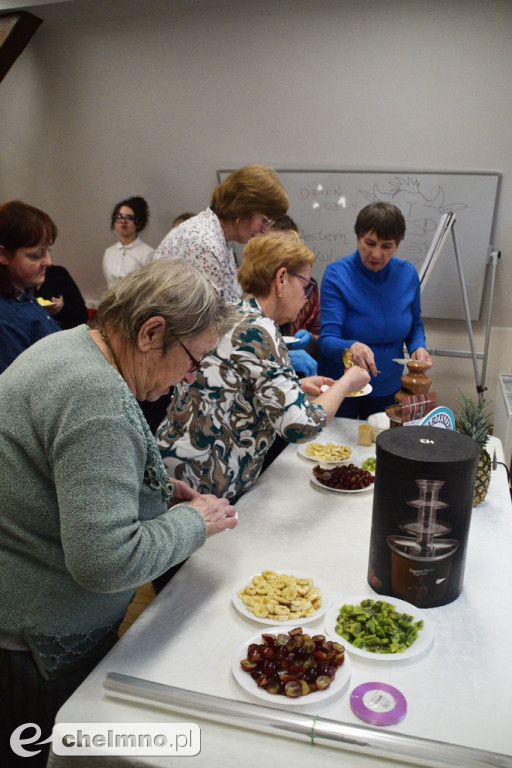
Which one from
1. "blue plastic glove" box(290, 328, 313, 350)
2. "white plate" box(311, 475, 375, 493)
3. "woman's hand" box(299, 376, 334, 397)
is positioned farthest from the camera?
"blue plastic glove" box(290, 328, 313, 350)

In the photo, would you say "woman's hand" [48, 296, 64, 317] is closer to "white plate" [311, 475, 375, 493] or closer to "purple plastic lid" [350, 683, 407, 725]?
"white plate" [311, 475, 375, 493]

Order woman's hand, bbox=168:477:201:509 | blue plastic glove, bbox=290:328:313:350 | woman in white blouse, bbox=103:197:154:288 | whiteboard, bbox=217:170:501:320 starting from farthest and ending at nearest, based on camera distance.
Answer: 1. woman in white blouse, bbox=103:197:154:288
2. whiteboard, bbox=217:170:501:320
3. blue plastic glove, bbox=290:328:313:350
4. woman's hand, bbox=168:477:201:509

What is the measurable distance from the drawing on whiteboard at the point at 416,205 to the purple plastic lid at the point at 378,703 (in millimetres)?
3806

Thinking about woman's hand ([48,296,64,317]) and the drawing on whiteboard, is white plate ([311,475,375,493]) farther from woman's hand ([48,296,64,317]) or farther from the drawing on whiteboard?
the drawing on whiteboard

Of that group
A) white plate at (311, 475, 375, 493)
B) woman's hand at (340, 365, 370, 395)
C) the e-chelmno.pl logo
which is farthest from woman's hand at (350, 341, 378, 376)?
the e-chelmno.pl logo

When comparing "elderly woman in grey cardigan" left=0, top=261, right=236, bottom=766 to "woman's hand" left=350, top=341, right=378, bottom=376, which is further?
"woman's hand" left=350, top=341, right=378, bottom=376

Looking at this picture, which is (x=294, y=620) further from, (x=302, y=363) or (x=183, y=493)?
(x=302, y=363)

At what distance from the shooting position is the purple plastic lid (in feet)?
3.16

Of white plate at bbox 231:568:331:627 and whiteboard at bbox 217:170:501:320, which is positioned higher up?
whiteboard at bbox 217:170:501:320

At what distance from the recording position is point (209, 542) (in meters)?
1.49

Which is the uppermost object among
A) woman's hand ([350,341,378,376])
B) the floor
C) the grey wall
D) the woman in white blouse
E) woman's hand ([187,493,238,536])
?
the grey wall

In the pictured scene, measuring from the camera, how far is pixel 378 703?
99 centimetres

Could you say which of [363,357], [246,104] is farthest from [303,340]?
[246,104]

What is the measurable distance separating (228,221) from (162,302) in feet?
4.76
